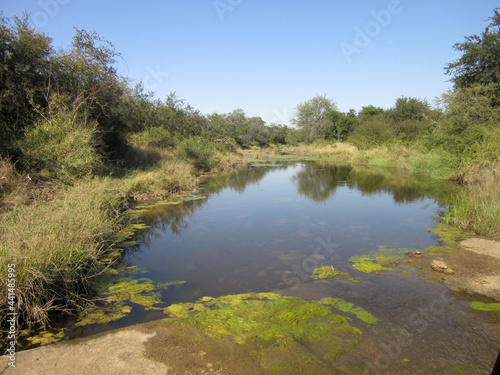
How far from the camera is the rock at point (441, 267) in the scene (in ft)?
17.6

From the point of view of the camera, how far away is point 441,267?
5.45 metres

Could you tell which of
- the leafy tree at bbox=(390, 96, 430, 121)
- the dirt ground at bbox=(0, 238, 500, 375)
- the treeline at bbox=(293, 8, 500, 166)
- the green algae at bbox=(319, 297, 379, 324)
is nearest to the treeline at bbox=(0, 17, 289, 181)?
the dirt ground at bbox=(0, 238, 500, 375)

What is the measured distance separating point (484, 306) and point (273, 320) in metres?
2.98

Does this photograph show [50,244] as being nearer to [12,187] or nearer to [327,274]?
[12,187]

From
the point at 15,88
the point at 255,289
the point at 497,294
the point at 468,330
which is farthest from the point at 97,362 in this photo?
the point at 15,88

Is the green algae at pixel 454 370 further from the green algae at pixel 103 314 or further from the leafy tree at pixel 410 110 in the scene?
the leafy tree at pixel 410 110

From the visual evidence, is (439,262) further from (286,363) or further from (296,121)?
(296,121)

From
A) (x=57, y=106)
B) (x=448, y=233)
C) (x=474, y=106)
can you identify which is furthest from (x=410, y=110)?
(x=57, y=106)

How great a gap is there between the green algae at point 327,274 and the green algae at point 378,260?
43cm

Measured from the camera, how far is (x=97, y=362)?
116 inches

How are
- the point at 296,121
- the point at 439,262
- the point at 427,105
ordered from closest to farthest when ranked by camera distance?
1. the point at 439,262
2. the point at 427,105
3. the point at 296,121

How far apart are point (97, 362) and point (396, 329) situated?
3.32 meters

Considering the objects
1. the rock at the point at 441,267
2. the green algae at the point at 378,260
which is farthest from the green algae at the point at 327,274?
the rock at the point at 441,267

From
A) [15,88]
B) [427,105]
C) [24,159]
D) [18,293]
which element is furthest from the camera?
[427,105]
